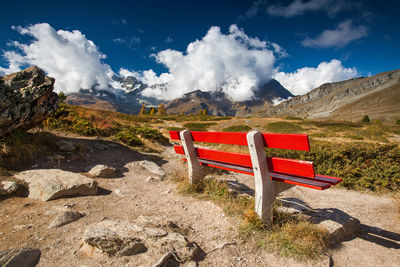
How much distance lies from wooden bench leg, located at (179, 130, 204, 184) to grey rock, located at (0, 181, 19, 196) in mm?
3461

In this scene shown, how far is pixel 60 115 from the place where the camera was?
10.6m

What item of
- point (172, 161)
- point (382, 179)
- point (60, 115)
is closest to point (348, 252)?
point (382, 179)

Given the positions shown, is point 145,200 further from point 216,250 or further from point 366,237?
point 366,237

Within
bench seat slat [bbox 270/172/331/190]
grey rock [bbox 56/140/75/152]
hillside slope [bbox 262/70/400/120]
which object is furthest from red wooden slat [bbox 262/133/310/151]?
hillside slope [bbox 262/70/400/120]

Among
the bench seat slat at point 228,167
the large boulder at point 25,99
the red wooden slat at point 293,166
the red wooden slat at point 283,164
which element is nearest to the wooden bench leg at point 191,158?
the bench seat slat at point 228,167

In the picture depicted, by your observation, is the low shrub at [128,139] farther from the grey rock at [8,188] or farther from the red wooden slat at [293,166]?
the red wooden slat at [293,166]

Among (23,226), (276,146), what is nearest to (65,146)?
(23,226)

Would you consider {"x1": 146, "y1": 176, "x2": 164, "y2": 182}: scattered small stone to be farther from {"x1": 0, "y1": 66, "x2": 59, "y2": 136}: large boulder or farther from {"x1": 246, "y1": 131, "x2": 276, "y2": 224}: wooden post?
{"x1": 0, "y1": 66, "x2": 59, "y2": 136}: large boulder

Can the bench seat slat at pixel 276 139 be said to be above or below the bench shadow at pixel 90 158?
above

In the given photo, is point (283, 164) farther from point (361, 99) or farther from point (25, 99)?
point (361, 99)

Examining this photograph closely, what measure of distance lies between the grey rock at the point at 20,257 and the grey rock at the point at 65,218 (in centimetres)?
58

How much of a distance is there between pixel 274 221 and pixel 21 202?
15.0ft

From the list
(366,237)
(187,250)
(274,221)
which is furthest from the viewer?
(366,237)

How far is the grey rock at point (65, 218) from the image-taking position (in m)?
2.95
